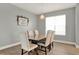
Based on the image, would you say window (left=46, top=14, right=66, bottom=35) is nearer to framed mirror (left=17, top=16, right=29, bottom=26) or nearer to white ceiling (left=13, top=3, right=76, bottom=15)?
white ceiling (left=13, top=3, right=76, bottom=15)

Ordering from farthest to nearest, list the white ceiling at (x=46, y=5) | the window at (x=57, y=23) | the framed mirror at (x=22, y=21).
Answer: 1. the window at (x=57, y=23)
2. the framed mirror at (x=22, y=21)
3. the white ceiling at (x=46, y=5)

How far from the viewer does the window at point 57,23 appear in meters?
4.98

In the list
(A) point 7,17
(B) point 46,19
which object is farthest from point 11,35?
(B) point 46,19

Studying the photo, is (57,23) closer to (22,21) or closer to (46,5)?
(46,5)

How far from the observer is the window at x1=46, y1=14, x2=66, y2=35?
16.3 feet

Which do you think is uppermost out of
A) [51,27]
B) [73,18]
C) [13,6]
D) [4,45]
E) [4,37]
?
[13,6]

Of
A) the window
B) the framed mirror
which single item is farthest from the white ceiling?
the window

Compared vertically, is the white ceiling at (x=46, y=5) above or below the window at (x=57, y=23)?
above

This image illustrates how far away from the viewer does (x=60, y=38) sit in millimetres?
5047

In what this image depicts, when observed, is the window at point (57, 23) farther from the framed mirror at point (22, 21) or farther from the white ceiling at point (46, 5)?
the framed mirror at point (22, 21)

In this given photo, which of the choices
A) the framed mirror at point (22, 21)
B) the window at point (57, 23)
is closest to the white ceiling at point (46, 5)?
the framed mirror at point (22, 21)

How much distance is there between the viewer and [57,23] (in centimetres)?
539
